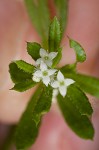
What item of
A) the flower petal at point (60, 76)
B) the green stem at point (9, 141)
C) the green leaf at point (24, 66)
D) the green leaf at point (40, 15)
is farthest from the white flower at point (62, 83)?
the green stem at point (9, 141)

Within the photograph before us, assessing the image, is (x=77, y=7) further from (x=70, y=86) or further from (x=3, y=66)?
(x=70, y=86)

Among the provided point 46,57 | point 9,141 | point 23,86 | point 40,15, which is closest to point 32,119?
point 23,86

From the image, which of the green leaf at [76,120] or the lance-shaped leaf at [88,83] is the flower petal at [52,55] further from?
the green leaf at [76,120]

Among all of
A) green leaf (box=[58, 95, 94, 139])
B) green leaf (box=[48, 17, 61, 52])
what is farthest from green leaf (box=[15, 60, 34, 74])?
green leaf (box=[58, 95, 94, 139])

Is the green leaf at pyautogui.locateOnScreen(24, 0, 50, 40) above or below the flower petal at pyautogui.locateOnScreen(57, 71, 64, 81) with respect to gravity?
above

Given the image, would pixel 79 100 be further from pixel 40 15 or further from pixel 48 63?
pixel 40 15

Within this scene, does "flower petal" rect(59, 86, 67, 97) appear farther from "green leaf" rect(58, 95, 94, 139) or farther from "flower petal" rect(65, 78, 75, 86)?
"green leaf" rect(58, 95, 94, 139)

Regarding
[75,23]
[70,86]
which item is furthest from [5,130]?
[70,86]

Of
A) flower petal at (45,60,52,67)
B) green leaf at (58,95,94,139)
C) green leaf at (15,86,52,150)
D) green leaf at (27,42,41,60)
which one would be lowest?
green leaf at (58,95,94,139)
